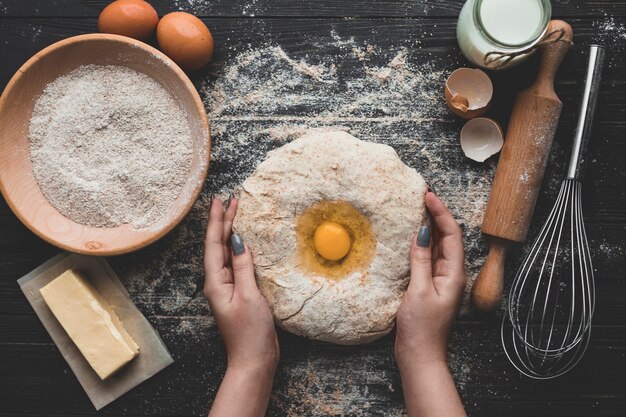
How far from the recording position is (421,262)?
1.40 meters

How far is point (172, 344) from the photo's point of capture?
1554mm

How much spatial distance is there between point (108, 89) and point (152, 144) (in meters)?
0.19

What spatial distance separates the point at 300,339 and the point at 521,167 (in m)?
0.79

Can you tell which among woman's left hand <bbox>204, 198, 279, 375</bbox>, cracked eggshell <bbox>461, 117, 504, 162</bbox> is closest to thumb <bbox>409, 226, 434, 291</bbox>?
cracked eggshell <bbox>461, 117, 504, 162</bbox>

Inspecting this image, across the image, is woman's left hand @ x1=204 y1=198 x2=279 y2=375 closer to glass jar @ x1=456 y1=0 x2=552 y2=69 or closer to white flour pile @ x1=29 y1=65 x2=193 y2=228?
white flour pile @ x1=29 y1=65 x2=193 y2=228

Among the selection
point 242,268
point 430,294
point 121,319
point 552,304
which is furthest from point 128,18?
point 552,304

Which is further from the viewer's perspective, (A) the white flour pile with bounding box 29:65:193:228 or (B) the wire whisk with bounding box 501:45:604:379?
(B) the wire whisk with bounding box 501:45:604:379

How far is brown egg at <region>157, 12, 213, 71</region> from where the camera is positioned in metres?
1.39

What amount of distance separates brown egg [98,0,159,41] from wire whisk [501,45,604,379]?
1260 millimetres

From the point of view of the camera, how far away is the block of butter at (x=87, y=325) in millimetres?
1463

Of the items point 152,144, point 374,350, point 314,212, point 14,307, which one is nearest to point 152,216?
point 152,144

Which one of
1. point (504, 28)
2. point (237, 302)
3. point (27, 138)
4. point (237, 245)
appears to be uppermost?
point (504, 28)

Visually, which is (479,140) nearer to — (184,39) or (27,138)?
(184,39)

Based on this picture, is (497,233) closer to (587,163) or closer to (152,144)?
(587,163)
